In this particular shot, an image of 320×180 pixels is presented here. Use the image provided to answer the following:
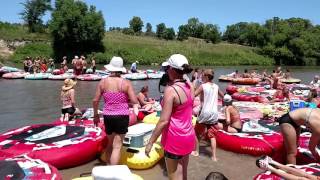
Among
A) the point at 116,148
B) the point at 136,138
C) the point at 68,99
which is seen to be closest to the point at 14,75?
the point at 68,99

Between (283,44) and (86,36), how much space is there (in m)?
35.0

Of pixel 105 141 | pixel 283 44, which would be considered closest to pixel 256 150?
pixel 105 141

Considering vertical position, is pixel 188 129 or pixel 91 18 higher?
pixel 91 18

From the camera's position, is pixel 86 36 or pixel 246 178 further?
pixel 86 36

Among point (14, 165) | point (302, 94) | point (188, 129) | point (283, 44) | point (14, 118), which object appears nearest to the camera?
point (188, 129)

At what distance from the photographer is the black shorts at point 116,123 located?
5.80 meters

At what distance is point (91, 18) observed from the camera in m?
48.9

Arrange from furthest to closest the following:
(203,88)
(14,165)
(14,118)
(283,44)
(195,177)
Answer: (283,44)
(14,118)
(203,88)
(195,177)
(14,165)

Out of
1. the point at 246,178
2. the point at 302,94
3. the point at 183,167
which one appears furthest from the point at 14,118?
the point at 302,94

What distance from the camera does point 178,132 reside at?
445 cm

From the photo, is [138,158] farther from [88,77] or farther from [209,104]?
[88,77]

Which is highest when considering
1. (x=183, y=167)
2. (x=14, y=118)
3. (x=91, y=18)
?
(x=91, y=18)

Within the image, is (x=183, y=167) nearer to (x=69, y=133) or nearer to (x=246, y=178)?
(x=246, y=178)

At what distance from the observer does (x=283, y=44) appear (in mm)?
68000
